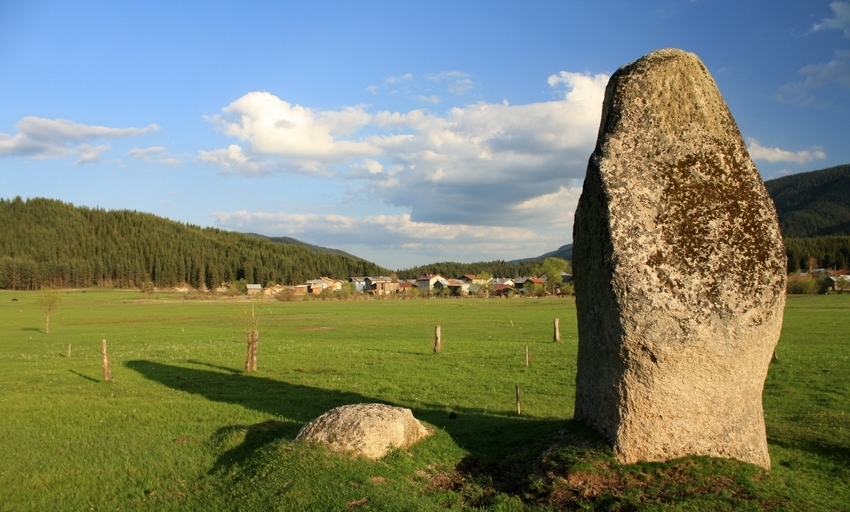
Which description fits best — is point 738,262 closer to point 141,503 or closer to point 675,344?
point 675,344

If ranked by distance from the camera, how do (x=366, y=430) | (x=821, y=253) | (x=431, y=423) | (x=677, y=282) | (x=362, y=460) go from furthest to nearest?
(x=821, y=253) → (x=431, y=423) → (x=366, y=430) → (x=362, y=460) → (x=677, y=282)

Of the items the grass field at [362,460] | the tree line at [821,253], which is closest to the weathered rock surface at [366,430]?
the grass field at [362,460]

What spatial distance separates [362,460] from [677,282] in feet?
21.4

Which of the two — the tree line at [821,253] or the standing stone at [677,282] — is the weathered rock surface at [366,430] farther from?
the tree line at [821,253]

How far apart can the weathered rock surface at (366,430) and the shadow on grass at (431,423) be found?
1106mm

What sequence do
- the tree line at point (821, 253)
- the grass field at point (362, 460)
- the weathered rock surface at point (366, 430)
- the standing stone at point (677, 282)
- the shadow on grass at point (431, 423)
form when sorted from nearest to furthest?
the grass field at point (362, 460), the standing stone at point (677, 282), the shadow on grass at point (431, 423), the weathered rock surface at point (366, 430), the tree line at point (821, 253)

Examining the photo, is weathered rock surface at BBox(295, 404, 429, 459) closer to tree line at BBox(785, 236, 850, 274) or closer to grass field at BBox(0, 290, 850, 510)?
grass field at BBox(0, 290, 850, 510)

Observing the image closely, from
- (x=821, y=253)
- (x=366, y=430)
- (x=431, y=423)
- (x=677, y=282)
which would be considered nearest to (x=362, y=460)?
(x=366, y=430)

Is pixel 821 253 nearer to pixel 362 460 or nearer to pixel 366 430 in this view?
pixel 366 430

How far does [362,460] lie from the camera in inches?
445

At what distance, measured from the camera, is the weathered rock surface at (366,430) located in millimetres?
11695

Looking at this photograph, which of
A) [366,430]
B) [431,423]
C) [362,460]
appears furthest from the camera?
[431,423]

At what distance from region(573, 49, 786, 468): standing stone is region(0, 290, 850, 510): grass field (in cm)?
73

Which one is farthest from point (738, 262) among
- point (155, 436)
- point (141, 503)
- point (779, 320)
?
point (155, 436)
